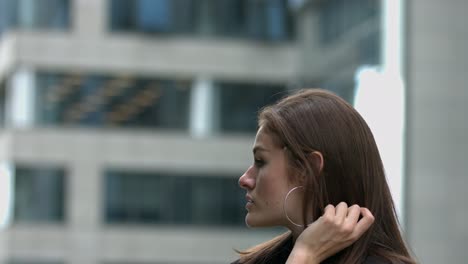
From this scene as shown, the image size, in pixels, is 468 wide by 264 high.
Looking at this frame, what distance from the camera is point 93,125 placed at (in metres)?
41.9

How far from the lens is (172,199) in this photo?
41688 millimetres

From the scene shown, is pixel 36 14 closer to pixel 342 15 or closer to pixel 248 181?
pixel 342 15

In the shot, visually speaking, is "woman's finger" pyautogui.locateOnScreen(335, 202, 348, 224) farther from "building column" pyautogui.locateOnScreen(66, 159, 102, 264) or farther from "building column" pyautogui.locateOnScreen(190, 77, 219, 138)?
"building column" pyautogui.locateOnScreen(190, 77, 219, 138)

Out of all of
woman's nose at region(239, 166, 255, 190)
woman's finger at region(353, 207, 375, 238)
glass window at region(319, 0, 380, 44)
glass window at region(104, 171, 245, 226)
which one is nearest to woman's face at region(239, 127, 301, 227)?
woman's nose at region(239, 166, 255, 190)

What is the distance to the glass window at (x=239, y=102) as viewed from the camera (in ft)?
141

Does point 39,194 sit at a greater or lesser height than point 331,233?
lesser

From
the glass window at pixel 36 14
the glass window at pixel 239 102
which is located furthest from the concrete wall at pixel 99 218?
the glass window at pixel 36 14

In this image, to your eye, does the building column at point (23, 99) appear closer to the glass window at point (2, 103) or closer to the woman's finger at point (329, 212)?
the glass window at point (2, 103)

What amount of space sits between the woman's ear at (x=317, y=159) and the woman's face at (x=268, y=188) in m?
0.09

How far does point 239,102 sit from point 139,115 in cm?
380

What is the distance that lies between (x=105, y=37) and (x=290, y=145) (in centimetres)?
3946

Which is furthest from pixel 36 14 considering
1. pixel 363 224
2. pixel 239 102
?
pixel 363 224

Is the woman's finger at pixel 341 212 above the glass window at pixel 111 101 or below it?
below

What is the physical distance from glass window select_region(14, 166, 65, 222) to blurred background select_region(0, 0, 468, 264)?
5 cm
